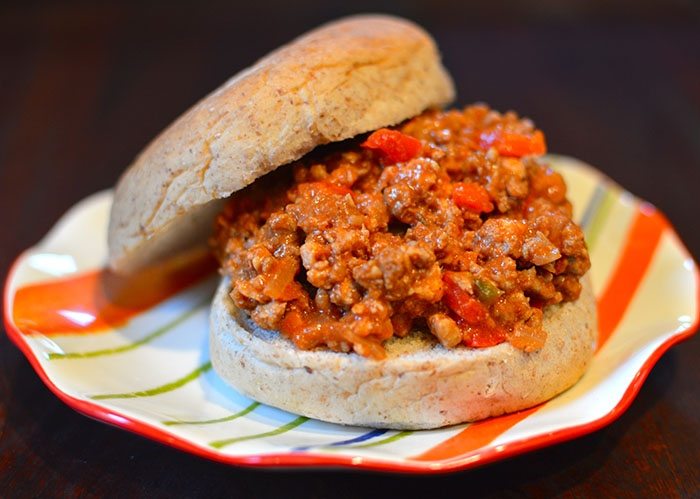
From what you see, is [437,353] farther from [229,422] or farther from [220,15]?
[220,15]

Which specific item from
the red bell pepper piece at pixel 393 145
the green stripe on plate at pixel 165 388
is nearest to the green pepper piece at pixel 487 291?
the red bell pepper piece at pixel 393 145

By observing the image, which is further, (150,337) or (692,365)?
(150,337)

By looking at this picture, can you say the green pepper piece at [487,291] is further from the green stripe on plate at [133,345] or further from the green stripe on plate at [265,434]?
the green stripe on plate at [133,345]

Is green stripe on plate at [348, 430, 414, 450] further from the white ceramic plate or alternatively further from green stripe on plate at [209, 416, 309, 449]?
green stripe on plate at [209, 416, 309, 449]

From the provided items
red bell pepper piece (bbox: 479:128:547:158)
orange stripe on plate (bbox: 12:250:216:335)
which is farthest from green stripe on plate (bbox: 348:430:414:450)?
orange stripe on plate (bbox: 12:250:216:335)

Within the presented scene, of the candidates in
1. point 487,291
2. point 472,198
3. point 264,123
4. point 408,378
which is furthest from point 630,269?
point 264,123

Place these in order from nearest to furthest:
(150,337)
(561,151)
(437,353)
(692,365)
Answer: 1. (437,353)
2. (692,365)
3. (150,337)
4. (561,151)

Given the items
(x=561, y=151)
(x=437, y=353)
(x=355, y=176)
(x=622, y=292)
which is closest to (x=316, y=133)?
(x=355, y=176)
